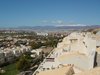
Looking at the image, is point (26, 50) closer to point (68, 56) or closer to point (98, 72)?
point (68, 56)

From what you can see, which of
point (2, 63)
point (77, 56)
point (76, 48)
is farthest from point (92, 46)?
point (2, 63)

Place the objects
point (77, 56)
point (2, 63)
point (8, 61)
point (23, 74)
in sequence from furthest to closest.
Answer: point (8, 61) < point (2, 63) < point (23, 74) < point (77, 56)

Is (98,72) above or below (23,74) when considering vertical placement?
above

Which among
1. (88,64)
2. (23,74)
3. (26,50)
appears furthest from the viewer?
(26,50)

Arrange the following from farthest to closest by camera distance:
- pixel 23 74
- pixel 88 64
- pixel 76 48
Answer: pixel 23 74 < pixel 76 48 < pixel 88 64

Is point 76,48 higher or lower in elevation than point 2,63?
higher

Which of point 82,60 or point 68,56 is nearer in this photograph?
point 82,60

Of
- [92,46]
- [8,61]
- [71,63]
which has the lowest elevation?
[8,61]

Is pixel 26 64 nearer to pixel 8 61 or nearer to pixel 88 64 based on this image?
pixel 8 61

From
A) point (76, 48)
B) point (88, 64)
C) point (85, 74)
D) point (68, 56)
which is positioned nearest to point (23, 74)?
point (76, 48)

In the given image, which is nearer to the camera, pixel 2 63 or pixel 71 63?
pixel 71 63
